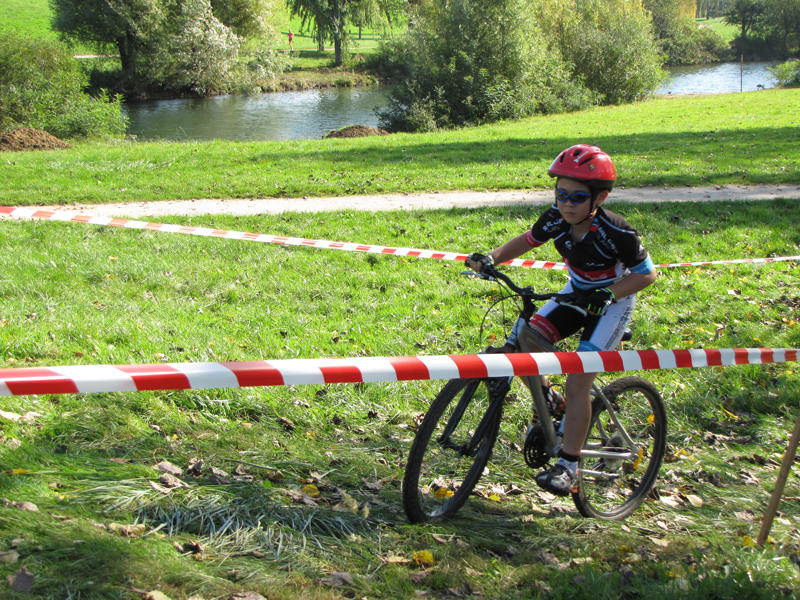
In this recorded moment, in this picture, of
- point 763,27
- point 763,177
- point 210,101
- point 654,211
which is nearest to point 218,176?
point 654,211

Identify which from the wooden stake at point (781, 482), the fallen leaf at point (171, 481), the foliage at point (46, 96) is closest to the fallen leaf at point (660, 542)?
the wooden stake at point (781, 482)

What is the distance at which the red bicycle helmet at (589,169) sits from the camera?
3.24m

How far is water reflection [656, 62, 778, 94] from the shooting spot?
1649 inches

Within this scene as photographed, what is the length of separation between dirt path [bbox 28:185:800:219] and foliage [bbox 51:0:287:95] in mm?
29523

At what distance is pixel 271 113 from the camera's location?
31891 mm

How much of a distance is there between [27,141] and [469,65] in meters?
17.8

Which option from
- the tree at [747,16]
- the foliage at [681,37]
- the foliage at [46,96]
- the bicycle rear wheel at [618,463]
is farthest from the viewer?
the tree at [747,16]

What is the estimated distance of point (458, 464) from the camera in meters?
3.73

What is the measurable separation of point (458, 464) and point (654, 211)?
7.50 meters

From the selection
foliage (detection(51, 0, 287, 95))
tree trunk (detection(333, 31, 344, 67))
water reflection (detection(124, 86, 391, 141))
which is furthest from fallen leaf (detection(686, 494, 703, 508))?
tree trunk (detection(333, 31, 344, 67))

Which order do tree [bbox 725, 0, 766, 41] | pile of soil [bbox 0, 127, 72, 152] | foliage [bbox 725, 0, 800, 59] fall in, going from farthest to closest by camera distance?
tree [bbox 725, 0, 766, 41], foliage [bbox 725, 0, 800, 59], pile of soil [bbox 0, 127, 72, 152]

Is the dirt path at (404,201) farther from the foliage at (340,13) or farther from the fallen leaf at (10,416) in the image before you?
the foliage at (340,13)

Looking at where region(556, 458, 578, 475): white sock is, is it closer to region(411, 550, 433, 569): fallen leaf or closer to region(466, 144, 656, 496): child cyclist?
region(466, 144, 656, 496): child cyclist

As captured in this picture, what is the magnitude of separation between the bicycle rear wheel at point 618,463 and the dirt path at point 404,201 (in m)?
6.77
